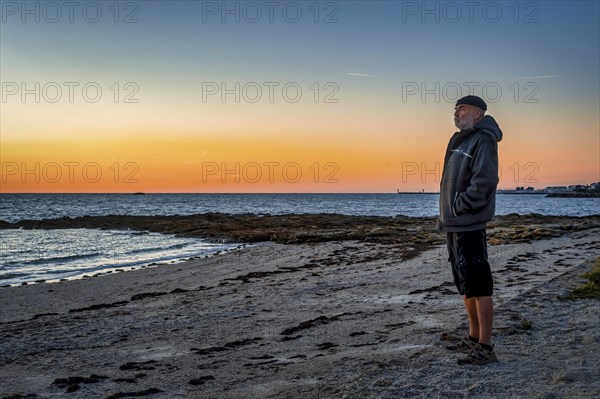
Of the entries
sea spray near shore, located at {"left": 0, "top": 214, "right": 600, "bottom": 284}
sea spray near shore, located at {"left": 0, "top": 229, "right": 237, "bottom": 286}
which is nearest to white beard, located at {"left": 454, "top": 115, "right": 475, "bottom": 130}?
sea spray near shore, located at {"left": 0, "top": 214, "right": 600, "bottom": 284}

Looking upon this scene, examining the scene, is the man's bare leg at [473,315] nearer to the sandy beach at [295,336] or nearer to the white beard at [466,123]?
the sandy beach at [295,336]

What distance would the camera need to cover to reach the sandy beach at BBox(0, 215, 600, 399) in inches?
185

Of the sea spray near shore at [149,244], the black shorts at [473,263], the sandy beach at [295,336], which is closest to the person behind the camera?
the sandy beach at [295,336]

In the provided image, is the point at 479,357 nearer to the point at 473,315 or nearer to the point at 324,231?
the point at 473,315

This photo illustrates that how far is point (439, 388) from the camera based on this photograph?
14.0 ft

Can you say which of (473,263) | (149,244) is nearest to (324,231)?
(149,244)

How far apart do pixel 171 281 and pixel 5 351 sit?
672cm

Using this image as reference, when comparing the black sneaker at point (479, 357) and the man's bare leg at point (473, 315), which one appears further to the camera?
the man's bare leg at point (473, 315)

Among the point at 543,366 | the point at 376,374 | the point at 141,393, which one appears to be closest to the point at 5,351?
the point at 141,393

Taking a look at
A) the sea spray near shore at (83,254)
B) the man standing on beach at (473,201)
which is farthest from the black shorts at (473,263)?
the sea spray near shore at (83,254)

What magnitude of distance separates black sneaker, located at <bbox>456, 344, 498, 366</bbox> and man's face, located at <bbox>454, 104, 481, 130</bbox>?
2.00 meters

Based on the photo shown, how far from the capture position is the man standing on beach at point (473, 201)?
4.75m

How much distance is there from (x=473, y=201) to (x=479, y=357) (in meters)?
1.41

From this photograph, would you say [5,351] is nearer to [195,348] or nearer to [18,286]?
[195,348]
